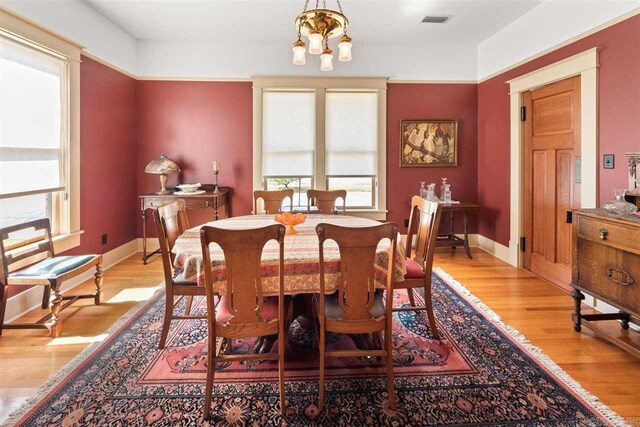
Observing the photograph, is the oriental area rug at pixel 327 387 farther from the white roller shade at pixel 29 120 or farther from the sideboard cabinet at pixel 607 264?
the white roller shade at pixel 29 120

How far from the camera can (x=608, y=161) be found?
10.3 ft

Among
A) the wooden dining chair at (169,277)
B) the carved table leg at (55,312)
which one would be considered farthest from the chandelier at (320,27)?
the carved table leg at (55,312)

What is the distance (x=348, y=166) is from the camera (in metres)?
5.45

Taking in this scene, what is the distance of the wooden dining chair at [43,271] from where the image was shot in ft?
8.83

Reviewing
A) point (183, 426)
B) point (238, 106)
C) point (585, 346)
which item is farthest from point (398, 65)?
point (183, 426)

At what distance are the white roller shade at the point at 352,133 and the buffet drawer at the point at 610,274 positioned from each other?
123 inches

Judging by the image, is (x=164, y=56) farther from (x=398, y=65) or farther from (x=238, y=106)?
(x=398, y=65)

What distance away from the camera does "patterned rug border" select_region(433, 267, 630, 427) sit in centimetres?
185

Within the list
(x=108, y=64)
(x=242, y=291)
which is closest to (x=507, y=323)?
(x=242, y=291)

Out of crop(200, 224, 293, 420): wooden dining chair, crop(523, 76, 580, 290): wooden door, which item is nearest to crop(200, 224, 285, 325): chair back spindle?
crop(200, 224, 293, 420): wooden dining chair

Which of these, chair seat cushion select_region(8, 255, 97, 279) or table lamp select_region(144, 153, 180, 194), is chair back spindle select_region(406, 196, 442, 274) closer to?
chair seat cushion select_region(8, 255, 97, 279)

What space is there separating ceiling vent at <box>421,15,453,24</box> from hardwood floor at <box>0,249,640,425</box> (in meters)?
2.99

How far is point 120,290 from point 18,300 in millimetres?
823

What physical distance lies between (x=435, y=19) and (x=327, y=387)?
14.0 ft
